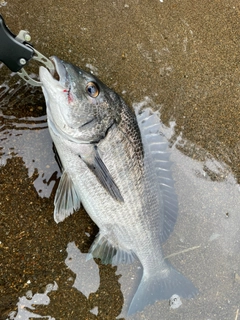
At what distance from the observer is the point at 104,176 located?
96.0 inches

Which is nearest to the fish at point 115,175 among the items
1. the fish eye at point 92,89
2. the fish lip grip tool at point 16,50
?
the fish eye at point 92,89

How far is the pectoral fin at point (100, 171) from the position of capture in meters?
2.44

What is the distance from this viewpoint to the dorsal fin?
2.74 meters

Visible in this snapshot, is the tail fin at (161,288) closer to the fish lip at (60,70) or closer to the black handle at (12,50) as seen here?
the fish lip at (60,70)

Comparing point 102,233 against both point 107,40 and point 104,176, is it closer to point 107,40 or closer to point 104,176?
point 104,176

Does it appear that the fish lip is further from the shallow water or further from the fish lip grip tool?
the shallow water

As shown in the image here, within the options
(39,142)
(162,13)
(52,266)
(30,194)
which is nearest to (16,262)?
(52,266)

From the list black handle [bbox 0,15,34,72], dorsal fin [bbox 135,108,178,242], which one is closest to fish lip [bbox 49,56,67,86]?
black handle [bbox 0,15,34,72]

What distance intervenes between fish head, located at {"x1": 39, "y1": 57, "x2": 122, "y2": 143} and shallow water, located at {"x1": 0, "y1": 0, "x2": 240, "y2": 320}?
21.3 inches

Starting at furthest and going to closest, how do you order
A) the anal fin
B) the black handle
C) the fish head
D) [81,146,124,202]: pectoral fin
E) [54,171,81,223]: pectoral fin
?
the anal fin, [54,171,81,223]: pectoral fin, [81,146,124,202]: pectoral fin, the fish head, the black handle

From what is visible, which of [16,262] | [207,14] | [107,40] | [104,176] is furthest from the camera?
[207,14]

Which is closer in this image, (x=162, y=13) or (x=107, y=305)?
(x=107, y=305)

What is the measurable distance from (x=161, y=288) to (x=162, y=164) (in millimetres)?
1069

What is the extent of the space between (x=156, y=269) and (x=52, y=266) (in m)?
0.87
